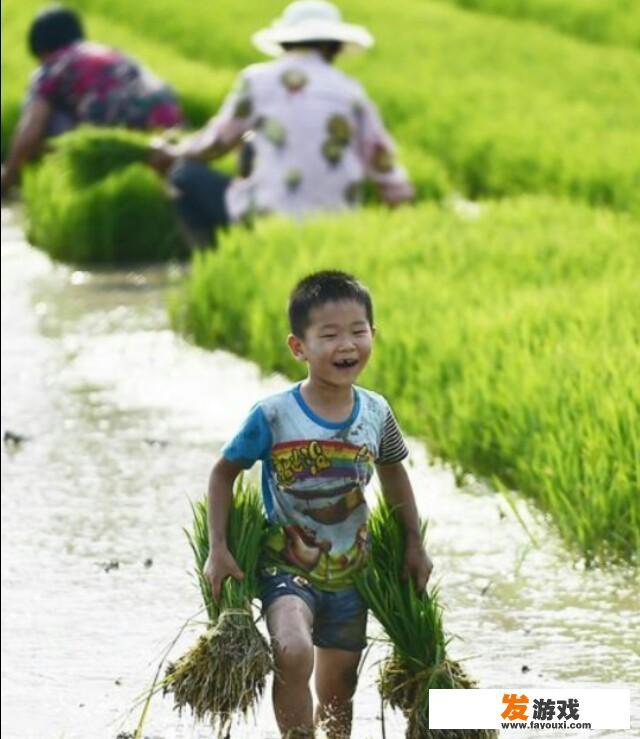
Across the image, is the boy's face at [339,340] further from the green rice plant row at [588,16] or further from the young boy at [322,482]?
the green rice plant row at [588,16]

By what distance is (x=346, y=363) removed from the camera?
12.0ft

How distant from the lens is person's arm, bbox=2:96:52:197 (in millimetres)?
10570

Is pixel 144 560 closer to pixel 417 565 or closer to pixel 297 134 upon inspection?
pixel 417 565

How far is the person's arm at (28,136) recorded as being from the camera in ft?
34.7

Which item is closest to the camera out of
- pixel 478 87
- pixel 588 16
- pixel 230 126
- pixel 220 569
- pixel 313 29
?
pixel 220 569

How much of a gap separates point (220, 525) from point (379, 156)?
18.1ft

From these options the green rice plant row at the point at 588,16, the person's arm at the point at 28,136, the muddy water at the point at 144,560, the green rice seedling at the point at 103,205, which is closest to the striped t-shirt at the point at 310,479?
the muddy water at the point at 144,560

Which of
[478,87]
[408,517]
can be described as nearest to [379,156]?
[478,87]

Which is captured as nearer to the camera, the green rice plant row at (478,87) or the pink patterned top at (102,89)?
the pink patterned top at (102,89)

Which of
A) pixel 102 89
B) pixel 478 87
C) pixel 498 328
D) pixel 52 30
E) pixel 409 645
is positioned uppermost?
pixel 409 645

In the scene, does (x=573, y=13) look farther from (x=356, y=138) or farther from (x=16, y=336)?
(x=16, y=336)

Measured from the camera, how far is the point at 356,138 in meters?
9.07

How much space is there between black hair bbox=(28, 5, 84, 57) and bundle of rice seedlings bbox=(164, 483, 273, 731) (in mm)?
7170

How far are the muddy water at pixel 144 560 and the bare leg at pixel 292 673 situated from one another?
30cm
